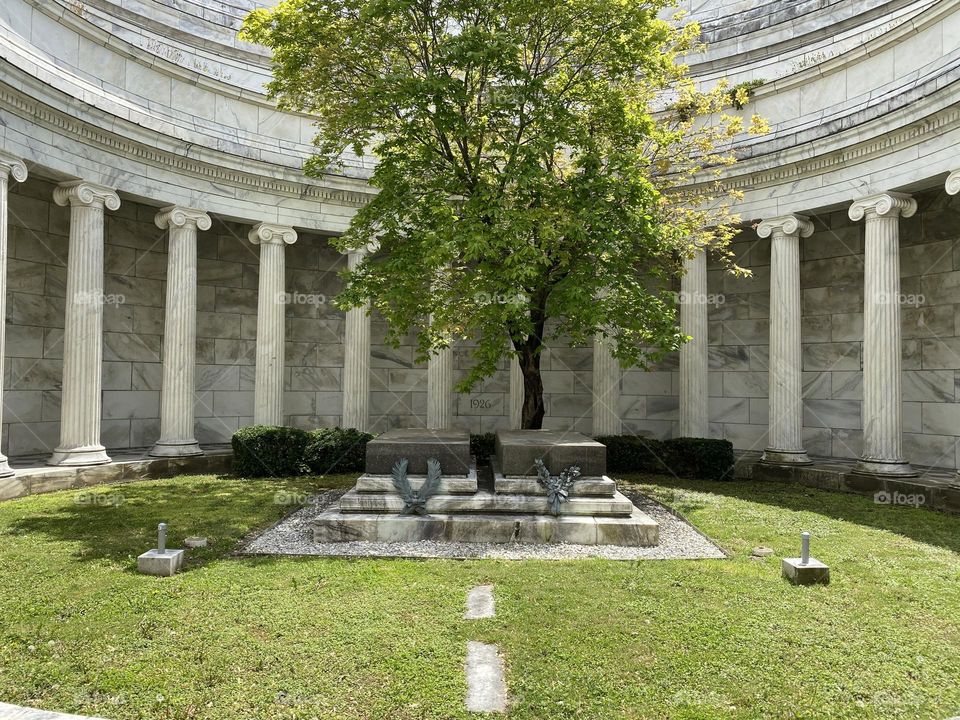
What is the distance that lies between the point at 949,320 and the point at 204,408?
943 inches

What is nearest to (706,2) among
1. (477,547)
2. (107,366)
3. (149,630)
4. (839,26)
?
(839,26)

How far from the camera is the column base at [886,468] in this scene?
1659cm

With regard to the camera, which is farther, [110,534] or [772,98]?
[772,98]

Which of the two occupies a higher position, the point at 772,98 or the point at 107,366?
the point at 772,98

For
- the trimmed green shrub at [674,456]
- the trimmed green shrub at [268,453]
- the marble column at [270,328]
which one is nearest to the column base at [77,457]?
the trimmed green shrub at [268,453]

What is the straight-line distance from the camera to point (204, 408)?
23.5 metres

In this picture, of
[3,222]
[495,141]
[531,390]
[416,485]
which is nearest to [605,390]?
[531,390]

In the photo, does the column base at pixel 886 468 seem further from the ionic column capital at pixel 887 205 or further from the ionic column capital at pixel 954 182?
the ionic column capital at pixel 954 182

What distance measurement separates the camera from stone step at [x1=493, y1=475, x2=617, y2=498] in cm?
1255

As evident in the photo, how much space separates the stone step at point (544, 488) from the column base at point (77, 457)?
1145 centimetres

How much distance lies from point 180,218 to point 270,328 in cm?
415

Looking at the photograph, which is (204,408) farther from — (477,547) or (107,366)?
(477,547)

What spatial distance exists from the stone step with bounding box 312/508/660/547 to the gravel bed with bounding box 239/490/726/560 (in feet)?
0.64

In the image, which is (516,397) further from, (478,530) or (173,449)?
(173,449)
